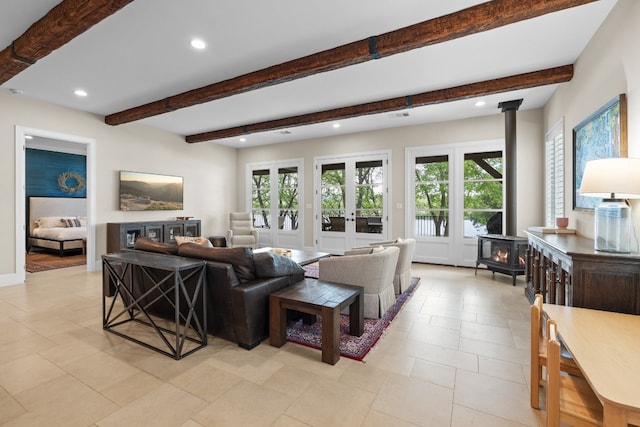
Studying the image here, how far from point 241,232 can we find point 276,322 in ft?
17.2

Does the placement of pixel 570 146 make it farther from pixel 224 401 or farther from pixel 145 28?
pixel 145 28

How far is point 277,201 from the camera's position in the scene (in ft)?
26.2

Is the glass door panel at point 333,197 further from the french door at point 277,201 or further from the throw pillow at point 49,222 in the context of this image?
the throw pillow at point 49,222

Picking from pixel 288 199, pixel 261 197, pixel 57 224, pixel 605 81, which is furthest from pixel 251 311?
pixel 57 224

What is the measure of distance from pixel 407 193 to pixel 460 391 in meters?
4.64

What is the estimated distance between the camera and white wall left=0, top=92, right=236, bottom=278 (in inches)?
180

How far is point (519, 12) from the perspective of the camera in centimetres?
232

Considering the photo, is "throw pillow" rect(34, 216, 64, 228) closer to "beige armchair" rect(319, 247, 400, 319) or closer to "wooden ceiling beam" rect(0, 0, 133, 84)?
"wooden ceiling beam" rect(0, 0, 133, 84)

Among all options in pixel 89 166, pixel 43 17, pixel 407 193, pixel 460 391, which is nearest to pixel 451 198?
pixel 407 193

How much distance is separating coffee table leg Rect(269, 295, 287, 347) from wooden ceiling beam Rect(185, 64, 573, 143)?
3543 millimetres

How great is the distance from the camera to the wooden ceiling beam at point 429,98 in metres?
3.67

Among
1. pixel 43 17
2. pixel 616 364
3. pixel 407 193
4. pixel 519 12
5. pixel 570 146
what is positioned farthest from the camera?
pixel 407 193

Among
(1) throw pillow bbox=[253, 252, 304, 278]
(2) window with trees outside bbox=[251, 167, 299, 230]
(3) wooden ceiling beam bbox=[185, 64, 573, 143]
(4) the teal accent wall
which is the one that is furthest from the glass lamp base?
(4) the teal accent wall

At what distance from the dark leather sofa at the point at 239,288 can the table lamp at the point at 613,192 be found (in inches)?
97.1
